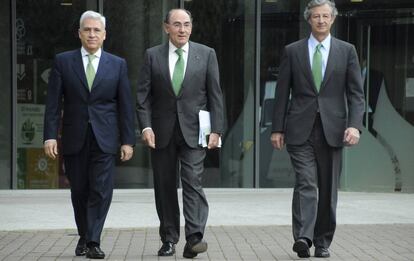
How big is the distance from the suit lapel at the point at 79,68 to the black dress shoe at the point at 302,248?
206cm

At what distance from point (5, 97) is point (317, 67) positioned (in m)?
6.99

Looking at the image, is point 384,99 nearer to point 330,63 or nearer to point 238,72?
point 238,72

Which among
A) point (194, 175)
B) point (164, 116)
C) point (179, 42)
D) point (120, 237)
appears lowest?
point (120, 237)

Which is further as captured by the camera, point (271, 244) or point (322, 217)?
point (271, 244)

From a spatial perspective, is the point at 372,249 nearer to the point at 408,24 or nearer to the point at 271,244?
the point at 271,244

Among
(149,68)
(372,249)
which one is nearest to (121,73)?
(149,68)

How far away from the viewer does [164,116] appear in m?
7.05

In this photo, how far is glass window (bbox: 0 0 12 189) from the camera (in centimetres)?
1280

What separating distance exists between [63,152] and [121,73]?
783mm

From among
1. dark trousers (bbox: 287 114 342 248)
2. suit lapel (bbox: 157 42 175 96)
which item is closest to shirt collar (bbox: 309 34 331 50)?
dark trousers (bbox: 287 114 342 248)

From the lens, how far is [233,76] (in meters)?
13.3

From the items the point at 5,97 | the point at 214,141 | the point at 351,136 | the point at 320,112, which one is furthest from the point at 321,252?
the point at 5,97

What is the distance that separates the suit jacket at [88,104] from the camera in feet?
22.6

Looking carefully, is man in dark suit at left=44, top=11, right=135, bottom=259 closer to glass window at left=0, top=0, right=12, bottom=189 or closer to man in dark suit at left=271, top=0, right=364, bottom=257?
man in dark suit at left=271, top=0, right=364, bottom=257
